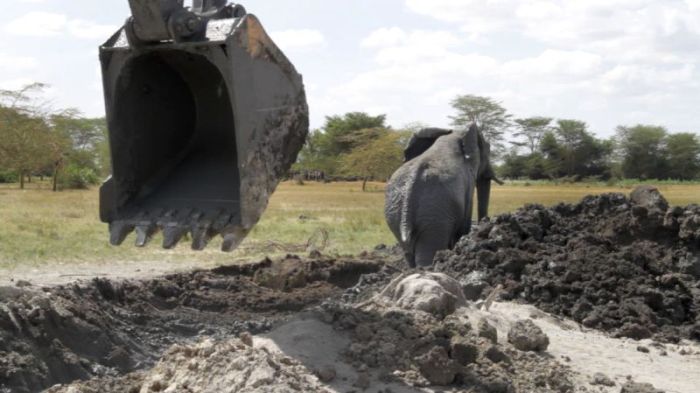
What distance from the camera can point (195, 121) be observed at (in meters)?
7.45

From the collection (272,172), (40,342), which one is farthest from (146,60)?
(40,342)

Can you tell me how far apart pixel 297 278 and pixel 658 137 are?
48.0 meters

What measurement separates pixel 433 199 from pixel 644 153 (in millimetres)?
45944

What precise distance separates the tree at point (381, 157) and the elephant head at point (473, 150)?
32.4m

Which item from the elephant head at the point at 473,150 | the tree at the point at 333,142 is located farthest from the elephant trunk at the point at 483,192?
the tree at the point at 333,142

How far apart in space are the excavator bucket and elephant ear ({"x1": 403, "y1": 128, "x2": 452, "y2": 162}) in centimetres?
613

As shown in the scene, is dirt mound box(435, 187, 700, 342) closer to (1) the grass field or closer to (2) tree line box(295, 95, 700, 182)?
(1) the grass field

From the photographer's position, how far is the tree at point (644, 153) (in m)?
53.7

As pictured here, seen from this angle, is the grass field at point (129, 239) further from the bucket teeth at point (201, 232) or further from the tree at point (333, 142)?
the tree at point (333, 142)

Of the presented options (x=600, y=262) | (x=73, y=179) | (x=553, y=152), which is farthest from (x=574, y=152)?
(x=600, y=262)

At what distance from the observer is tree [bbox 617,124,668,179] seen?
176ft

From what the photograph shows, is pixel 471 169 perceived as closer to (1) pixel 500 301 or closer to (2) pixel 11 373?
(1) pixel 500 301

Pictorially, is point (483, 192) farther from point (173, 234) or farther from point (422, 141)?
point (173, 234)

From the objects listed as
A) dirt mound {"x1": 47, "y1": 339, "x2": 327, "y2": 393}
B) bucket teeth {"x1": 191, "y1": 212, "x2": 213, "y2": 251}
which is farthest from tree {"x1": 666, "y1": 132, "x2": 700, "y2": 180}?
dirt mound {"x1": 47, "y1": 339, "x2": 327, "y2": 393}
